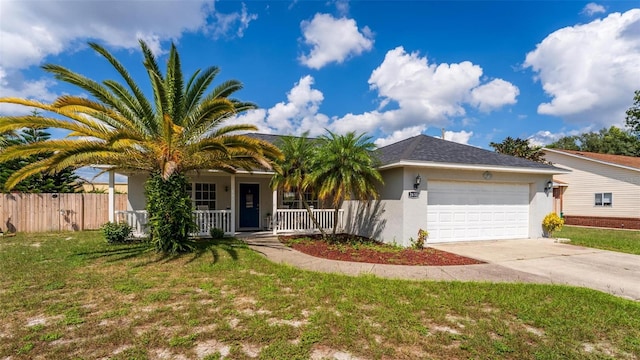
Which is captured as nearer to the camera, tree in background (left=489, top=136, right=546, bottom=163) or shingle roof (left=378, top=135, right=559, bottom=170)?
shingle roof (left=378, top=135, right=559, bottom=170)

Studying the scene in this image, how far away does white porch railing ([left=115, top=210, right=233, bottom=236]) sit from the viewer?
11.3 meters

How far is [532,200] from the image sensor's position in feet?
38.6

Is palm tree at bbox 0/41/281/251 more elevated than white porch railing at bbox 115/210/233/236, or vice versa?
palm tree at bbox 0/41/281/251

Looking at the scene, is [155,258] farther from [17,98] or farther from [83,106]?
[17,98]

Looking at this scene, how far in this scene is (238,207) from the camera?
13906mm

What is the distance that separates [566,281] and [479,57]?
11.7 metres

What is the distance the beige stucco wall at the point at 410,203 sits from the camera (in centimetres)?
980

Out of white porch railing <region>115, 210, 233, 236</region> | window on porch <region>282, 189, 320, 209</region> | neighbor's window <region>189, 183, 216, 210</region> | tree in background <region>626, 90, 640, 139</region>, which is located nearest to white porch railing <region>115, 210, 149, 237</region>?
white porch railing <region>115, 210, 233, 236</region>

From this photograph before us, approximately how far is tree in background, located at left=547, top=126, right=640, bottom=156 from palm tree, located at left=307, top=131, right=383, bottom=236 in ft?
125

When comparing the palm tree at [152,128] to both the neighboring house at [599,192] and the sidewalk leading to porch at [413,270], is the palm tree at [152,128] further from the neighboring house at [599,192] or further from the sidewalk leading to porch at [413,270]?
the neighboring house at [599,192]

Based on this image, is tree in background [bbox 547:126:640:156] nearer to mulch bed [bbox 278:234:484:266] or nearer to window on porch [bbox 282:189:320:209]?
window on porch [bbox 282:189:320:209]

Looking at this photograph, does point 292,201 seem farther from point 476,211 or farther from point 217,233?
point 476,211

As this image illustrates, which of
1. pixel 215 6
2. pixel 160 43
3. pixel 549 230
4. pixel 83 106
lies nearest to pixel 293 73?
pixel 215 6

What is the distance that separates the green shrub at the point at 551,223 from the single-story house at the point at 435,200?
0.66 feet
